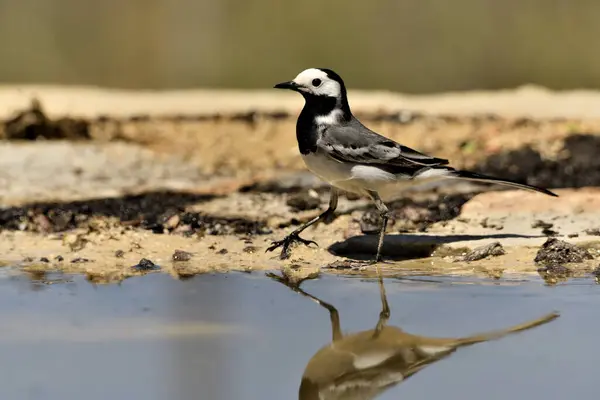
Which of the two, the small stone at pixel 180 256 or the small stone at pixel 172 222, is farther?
the small stone at pixel 172 222

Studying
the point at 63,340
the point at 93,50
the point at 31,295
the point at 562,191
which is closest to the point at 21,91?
the point at 93,50

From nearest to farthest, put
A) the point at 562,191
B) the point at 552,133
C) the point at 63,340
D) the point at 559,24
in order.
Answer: the point at 63,340
the point at 562,191
the point at 552,133
the point at 559,24

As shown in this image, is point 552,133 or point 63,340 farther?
point 552,133

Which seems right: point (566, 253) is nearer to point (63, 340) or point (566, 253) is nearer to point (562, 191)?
point (562, 191)

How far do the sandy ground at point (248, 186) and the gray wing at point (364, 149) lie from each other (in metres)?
0.54

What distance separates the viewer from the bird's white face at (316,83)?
7.04 meters

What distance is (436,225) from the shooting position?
7898 mm

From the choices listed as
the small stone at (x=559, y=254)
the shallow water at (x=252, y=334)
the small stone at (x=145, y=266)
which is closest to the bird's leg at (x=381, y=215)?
the shallow water at (x=252, y=334)

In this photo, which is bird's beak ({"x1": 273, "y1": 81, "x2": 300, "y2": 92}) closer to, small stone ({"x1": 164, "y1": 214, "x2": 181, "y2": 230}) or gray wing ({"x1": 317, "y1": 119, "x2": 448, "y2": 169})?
gray wing ({"x1": 317, "y1": 119, "x2": 448, "y2": 169})

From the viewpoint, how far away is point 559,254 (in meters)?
A: 6.70

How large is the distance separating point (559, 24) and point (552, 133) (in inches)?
335

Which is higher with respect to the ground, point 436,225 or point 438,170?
point 438,170

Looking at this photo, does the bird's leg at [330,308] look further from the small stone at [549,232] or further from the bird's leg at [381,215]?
the small stone at [549,232]

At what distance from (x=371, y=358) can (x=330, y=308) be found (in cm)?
90
